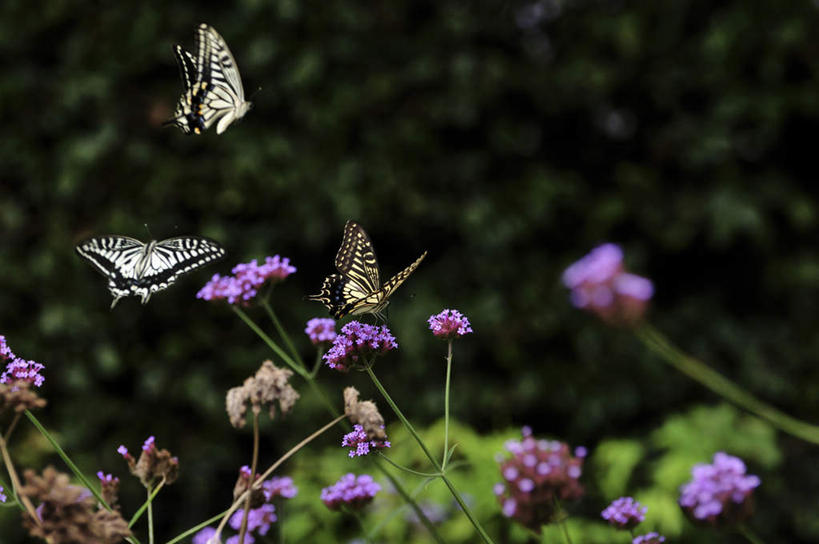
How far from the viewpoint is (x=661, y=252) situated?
155 inches

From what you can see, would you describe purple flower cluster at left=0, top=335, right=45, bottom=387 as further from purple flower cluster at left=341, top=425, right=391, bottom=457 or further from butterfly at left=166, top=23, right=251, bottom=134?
butterfly at left=166, top=23, right=251, bottom=134

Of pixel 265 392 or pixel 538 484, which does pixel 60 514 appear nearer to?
pixel 265 392

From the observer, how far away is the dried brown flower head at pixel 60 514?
2.72ft

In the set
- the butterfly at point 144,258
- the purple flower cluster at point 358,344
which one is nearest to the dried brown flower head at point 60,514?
the purple flower cluster at point 358,344

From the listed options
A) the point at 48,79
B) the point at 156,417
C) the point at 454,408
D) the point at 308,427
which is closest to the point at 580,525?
the point at 454,408

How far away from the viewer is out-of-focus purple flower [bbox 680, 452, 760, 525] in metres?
1.22

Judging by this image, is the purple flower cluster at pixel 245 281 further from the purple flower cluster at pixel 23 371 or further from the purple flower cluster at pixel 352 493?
the purple flower cluster at pixel 352 493

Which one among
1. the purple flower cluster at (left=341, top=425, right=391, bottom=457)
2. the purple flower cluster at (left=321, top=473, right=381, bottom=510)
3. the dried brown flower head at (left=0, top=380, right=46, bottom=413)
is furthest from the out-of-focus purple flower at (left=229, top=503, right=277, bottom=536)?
the dried brown flower head at (left=0, top=380, right=46, bottom=413)

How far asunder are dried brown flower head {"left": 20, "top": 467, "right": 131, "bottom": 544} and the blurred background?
2810 millimetres

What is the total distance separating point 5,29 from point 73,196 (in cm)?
87

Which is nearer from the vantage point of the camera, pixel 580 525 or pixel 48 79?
pixel 580 525

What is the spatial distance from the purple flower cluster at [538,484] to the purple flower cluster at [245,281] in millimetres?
497

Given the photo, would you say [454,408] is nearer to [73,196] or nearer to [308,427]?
[308,427]

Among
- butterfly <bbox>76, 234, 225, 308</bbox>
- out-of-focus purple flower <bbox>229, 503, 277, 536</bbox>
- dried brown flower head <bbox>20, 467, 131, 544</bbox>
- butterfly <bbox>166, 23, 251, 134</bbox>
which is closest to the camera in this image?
dried brown flower head <bbox>20, 467, 131, 544</bbox>
